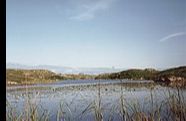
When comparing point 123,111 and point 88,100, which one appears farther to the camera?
point 88,100

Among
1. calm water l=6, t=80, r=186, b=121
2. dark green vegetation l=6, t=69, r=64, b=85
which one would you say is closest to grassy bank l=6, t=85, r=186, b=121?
calm water l=6, t=80, r=186, b=121

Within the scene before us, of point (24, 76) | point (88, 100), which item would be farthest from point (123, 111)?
point (24, 76)

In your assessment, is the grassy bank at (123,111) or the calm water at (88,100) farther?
the calm water at (88,100)

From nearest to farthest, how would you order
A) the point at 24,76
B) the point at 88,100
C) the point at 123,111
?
1. the point at 123,111
2. the point at 24,76
3. the point at 88,100

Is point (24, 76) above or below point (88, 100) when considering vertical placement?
above

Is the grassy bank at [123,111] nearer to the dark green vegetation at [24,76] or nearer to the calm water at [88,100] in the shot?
the calm water at [88,100]

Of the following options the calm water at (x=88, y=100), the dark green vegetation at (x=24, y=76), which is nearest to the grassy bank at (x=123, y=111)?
the calm water at (x=88, y=100)

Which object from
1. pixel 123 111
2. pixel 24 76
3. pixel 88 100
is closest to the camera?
pixel 123 111

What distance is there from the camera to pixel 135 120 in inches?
72.1

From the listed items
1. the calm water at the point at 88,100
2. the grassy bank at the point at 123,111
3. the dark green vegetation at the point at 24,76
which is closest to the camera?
the grassy bank at the point at 123,111

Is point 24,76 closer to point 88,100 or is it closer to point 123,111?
point 88,100

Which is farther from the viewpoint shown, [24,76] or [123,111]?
[24,76]
